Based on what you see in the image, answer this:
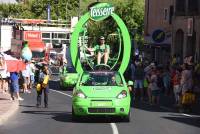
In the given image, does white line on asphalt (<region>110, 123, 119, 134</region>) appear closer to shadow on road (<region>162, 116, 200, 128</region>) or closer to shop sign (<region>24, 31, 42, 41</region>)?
shadow on road (<region>162, 116, 200, 128</region>)

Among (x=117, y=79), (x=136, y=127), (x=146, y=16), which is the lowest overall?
(x=136, y=127)

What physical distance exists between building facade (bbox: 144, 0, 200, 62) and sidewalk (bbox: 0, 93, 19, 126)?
11.7 meters

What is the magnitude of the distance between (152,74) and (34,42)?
26433 mm

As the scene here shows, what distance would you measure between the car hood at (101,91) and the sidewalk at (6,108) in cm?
241

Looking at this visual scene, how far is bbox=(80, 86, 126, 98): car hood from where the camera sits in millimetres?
17688

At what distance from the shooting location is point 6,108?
2097cm

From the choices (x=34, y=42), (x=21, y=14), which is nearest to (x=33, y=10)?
(x=21, y=14)

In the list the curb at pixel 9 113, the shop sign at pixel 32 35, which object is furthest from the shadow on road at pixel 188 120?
the shop sign at pixel 32 35

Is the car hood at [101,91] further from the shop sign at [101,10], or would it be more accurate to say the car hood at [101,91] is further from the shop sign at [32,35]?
the shop sign at [32,35]

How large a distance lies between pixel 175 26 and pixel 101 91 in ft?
82.0

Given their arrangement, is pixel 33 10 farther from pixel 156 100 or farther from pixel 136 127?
pixel 136 127

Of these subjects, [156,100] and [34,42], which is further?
[34,42]

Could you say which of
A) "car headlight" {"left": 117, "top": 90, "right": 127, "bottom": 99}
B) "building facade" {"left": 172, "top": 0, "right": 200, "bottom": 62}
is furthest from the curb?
"building facade" {"left": 172, "top": 0, "right": 200, "bottom": 62}

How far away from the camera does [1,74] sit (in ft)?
86.4
